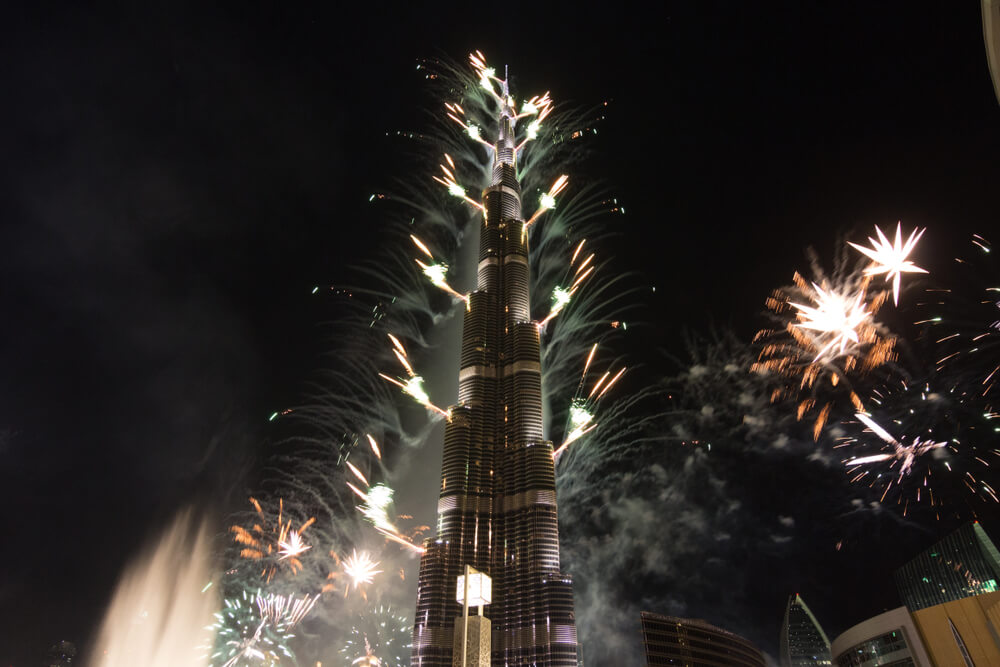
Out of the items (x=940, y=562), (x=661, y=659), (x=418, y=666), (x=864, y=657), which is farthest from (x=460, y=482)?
(x=940, y=562)

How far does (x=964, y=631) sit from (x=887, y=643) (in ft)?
60.6

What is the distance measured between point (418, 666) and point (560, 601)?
3864 cm

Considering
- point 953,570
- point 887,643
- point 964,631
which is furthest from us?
point 953,570

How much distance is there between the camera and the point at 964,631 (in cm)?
6069

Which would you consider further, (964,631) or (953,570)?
(953,570)

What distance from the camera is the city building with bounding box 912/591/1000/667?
57138 millimetres

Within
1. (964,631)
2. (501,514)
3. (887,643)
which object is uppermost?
(501,514)

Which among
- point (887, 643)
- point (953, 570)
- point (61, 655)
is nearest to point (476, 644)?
point (887, 643)

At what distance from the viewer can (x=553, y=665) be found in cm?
14188


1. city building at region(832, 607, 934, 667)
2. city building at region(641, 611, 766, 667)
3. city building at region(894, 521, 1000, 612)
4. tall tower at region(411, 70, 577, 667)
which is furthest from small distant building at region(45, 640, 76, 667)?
city building at region(894, 521, 1000, 612)

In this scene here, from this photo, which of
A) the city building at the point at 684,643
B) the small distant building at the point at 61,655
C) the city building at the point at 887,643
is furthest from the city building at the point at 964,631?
the small distant building at the point at 61,655

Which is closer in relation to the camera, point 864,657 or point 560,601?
point 864,657

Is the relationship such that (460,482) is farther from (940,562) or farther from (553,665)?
(940,562)

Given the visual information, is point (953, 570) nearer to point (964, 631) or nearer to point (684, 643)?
point (684, 643)
